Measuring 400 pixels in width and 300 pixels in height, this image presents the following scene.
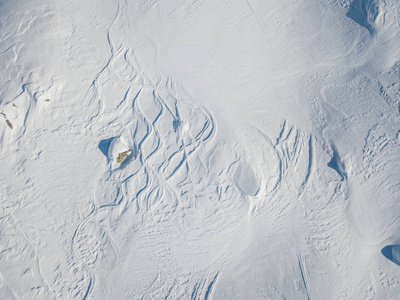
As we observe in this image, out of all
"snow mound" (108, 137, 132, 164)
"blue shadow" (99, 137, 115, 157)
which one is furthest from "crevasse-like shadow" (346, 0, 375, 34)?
"blue shadow" (99, 137, 115, 157)

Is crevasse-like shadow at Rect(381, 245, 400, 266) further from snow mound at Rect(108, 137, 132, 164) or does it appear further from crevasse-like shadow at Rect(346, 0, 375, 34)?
snow mound at Rect(108, 137, 132, 164)

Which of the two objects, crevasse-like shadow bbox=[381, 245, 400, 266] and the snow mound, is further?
the snow mound

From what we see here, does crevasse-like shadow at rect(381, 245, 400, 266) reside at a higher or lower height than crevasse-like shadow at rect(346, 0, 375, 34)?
lower

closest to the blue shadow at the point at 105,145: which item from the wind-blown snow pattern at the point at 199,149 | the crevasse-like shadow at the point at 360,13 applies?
the wind-blown snow pattern at the point at 199,149

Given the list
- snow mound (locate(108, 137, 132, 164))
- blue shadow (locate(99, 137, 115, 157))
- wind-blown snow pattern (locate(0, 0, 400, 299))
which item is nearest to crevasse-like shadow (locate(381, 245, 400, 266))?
wind-blown snow pattern (locate(0, 0, 400, 299))

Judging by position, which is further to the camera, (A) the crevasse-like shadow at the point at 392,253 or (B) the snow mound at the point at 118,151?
(B) the snow mound at the point at 118,151

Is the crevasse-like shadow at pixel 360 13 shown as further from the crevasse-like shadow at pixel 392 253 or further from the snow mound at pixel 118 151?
the snow mound at pixel 118 151

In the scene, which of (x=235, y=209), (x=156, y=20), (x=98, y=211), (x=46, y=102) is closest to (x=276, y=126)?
(x=235, y=209)

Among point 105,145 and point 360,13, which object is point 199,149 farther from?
point 360,13
